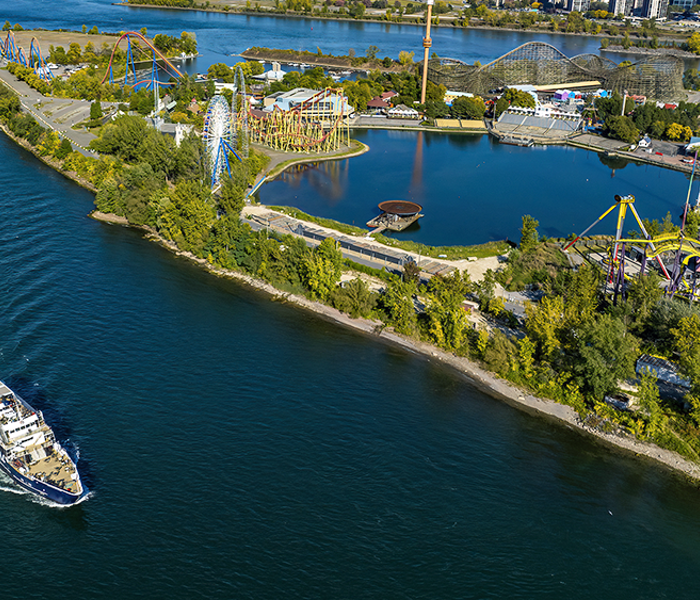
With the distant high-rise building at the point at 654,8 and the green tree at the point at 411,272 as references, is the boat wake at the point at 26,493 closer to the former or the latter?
the green tree at the point at 411,272

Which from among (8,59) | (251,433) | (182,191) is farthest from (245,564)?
(8,59)

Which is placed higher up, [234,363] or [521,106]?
[521,106]

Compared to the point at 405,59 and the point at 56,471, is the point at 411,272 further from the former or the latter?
the point at 405,59

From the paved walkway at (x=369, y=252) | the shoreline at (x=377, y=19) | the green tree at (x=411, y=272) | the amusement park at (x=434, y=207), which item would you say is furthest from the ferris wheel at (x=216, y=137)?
the shoreline at (x=377, y=19)

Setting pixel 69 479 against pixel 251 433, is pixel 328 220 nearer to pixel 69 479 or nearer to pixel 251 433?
pixel 251 433

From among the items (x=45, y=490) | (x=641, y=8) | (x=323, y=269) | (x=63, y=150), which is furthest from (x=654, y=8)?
(x=45, y=490)

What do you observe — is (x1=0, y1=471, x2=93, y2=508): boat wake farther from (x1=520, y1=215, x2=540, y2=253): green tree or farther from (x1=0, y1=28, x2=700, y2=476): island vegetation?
(x1=520, y1=215, x2=540, y2=253): green tree
